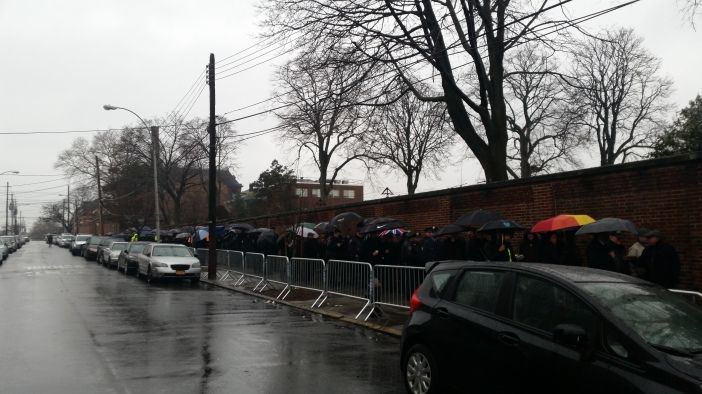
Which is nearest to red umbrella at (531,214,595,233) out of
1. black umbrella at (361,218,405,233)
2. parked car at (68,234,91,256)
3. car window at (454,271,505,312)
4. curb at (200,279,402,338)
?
curb at (200,279,402,338)

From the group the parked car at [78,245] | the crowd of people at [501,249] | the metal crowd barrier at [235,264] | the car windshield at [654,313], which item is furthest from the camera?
the parked car at [78,245]

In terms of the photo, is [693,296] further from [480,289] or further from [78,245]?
[78,245]

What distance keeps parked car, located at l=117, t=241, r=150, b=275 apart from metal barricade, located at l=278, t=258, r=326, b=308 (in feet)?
34.9

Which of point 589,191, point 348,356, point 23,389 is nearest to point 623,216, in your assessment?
point 589,191

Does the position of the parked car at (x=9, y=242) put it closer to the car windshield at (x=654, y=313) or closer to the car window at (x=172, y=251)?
the car window at (x=172, y=251)

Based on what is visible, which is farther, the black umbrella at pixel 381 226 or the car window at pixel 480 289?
the black umbrella at pixel 381 226

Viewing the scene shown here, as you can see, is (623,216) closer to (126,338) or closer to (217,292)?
(126,338)

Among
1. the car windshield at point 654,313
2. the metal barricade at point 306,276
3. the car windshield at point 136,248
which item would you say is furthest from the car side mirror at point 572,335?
the car windshield at point 136,248

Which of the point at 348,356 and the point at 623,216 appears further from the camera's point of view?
the point at 623,216

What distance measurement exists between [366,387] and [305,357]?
185cm

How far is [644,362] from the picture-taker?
4004 mm

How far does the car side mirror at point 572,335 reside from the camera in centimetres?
430

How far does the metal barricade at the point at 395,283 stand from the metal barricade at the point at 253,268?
22.1ft

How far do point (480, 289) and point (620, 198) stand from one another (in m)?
7.03
